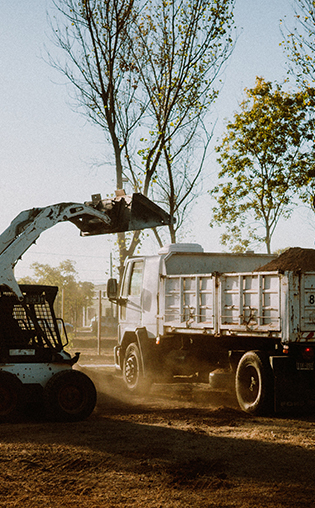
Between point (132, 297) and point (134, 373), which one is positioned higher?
point (132, 297)

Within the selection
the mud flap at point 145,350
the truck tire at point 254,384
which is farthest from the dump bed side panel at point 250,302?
the mud flap at point 145,350

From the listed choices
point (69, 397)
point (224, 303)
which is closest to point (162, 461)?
point (69, 397)

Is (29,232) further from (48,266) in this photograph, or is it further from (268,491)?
(48,266)

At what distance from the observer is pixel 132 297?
50.5 feet

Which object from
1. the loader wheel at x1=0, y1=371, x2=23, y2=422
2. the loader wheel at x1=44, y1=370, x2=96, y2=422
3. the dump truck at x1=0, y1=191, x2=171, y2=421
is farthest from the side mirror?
the loader wheel at x1=0, y1=371, x2=23, y2=422

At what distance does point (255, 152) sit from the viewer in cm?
2397

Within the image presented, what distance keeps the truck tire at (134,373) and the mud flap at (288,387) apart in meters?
4.07

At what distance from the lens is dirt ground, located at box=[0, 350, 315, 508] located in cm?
618

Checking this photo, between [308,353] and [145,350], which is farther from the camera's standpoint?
[145,350]

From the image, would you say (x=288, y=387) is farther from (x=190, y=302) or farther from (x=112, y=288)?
(x=112, y=288)

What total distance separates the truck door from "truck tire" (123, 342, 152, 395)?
0.58 metres

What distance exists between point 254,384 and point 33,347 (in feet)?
12.3

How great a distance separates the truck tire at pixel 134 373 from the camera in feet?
46.6

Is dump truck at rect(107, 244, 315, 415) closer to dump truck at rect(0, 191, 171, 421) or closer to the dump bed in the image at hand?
the dump bed
